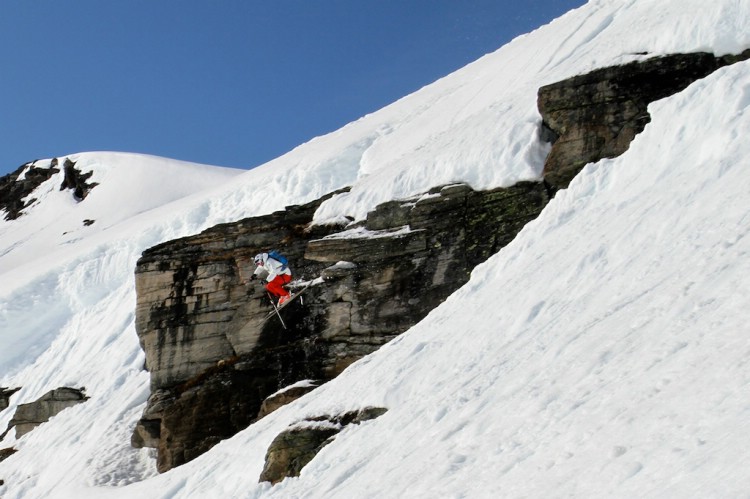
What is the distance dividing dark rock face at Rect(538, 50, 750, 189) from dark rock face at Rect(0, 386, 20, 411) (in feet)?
62.7

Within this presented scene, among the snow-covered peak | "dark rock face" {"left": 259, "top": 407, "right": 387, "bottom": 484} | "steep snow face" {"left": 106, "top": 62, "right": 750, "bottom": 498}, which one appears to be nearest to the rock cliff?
"steep snow face" {"left": 106, "top": 62, "right": 750, "bottom": 498}

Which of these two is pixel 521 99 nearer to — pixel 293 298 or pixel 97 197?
pixel 293 298

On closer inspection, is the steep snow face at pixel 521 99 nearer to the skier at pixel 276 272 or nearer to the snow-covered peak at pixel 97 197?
the skier at pixel 276 272

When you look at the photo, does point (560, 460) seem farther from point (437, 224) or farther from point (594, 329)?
point (437, 224)

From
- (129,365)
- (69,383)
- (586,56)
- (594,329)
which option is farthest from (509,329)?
(69,383)

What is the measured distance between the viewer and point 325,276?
61.9ft

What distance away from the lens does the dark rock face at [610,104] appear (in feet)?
55.4

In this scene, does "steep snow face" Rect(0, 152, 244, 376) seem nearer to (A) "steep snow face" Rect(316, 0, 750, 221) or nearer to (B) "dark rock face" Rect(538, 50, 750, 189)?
(A) "steep snow face" Rect(316, 0, 750, 221)

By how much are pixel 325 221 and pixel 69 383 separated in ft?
33.9

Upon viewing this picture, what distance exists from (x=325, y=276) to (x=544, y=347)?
9.40m

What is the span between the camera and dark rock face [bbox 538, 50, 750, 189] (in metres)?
16.9

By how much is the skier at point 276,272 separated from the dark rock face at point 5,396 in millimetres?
12766

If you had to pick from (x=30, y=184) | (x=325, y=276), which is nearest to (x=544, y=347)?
(x=325, y=276)

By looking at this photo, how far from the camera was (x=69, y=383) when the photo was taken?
2484 cm
